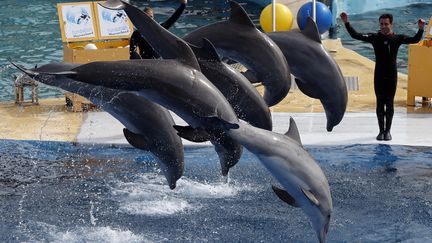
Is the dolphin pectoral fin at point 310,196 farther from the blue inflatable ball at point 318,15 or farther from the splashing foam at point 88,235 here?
the blue inflatable ball at point 318,15

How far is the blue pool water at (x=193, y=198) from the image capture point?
313 inches

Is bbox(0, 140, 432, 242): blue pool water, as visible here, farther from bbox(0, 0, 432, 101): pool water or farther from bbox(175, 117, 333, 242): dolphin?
bbox(0, 0, 432, 101): pool water

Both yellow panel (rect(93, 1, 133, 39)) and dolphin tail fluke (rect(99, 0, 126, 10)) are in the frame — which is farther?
yellow panel (rect(93, 1, 133, 39))

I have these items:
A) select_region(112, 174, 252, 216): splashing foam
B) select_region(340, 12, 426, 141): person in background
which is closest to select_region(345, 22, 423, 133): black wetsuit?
select_region(340, 12, 426, 141): person in background

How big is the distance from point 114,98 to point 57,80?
80cm

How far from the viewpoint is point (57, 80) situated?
22.3 ft

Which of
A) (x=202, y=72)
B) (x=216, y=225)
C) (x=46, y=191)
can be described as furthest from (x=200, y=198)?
(x=202, y=72)

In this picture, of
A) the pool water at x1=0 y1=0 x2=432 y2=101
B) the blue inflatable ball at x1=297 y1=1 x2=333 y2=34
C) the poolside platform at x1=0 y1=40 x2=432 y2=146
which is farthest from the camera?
the pool water at x1=0 y1=0 x2=432 y2=101

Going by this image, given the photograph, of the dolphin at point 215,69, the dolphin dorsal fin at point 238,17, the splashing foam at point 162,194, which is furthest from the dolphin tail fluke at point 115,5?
the splashing foam at point 162,194

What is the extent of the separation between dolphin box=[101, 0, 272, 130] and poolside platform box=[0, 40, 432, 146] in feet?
11.9

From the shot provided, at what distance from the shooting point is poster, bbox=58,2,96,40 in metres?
13.4

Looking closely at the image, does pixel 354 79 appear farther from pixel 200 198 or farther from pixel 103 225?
pixel 103 225

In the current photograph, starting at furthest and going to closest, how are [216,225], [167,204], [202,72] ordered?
[167,204] < [216,225] < [202,72]

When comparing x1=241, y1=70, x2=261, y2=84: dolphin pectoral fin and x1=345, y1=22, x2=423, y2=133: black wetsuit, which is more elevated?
x1=241, y1=70, x2=261, y2=84: dolphin pectoral fin
